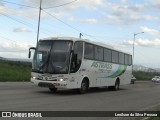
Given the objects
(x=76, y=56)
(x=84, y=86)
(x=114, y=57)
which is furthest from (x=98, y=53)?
(x=76, y=56)

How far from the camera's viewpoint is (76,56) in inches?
816

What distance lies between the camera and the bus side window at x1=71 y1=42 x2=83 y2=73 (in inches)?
810

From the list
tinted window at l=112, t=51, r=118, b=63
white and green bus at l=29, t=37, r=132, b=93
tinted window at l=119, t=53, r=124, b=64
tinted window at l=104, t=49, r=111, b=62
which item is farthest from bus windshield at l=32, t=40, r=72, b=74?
tinted window at l=119, t=53, r=124, b=64

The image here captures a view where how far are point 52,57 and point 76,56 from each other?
1.36 meters

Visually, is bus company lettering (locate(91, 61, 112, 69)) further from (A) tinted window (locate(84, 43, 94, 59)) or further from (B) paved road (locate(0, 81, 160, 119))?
(B) paved road (locate(0, 81, 160, 119))

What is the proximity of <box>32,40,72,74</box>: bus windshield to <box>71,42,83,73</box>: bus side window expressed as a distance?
426mm

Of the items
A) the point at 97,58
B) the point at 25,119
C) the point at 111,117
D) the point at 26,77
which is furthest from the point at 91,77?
the point at 26,77

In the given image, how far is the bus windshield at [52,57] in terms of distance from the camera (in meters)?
20.2

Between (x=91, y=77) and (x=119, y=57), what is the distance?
263 inches

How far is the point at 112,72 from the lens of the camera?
27.7 metres

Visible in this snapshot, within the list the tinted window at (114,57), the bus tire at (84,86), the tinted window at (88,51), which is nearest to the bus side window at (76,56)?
the tinted window at (88,51)

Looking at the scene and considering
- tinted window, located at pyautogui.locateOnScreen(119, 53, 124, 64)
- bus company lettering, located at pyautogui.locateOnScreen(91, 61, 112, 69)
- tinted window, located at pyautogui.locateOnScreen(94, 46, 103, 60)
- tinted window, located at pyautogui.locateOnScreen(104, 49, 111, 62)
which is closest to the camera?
bus company lettering, located at pyautogui.locateOnScreen(91, 61, 112, 69)

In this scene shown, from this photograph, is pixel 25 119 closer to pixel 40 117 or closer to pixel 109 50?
pixel 40 117

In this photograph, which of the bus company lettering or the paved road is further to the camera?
the bus company lettering
